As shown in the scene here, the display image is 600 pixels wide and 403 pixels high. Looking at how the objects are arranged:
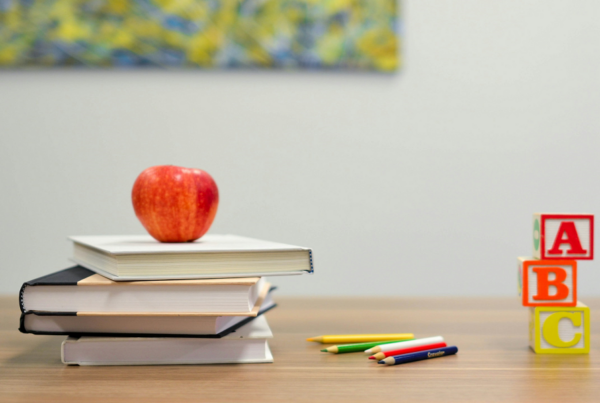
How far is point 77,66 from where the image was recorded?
1496 millimetres

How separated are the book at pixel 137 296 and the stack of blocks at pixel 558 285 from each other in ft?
1.04

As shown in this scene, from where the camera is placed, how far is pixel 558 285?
1.90 feet

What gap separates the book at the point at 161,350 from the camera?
53 centimetres

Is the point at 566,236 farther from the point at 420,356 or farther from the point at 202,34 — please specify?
the point at 202,34

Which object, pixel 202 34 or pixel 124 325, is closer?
pixel 124 325

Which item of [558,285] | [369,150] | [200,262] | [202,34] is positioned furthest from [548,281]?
[202,34]

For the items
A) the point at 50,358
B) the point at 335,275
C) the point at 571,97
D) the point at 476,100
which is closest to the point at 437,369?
the point at 50,358

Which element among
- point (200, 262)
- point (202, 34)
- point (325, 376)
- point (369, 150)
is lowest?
point (325, 376)

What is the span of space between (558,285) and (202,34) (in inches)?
48.5

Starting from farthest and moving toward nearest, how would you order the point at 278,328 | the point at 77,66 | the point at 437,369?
the point at 77,66 → the point at 278,328 → the point at 437,369

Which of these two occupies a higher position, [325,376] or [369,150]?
[369,150]

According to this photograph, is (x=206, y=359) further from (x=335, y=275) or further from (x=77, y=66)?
(x=77, y=66)

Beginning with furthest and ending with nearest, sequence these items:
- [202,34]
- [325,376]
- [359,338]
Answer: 1. [202,34]
2. [359,338]
3. [325,376]

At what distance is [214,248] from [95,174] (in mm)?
1116
